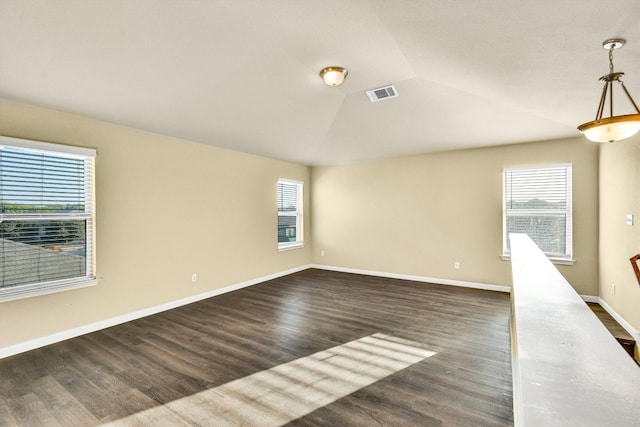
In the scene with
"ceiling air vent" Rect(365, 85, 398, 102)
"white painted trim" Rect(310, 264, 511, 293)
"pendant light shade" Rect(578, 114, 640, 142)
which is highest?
"ceiling air vent" Rect(365, 85, 398, 102)

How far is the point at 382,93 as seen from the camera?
3.74 meters

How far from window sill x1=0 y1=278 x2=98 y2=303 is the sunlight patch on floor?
1872mm

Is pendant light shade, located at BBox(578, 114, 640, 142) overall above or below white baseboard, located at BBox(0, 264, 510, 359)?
above

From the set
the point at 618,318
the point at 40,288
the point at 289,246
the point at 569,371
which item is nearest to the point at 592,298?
the point at 618,318

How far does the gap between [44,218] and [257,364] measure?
2.62m

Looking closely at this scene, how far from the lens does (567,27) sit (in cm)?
182

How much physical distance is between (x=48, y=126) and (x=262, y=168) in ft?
10.1

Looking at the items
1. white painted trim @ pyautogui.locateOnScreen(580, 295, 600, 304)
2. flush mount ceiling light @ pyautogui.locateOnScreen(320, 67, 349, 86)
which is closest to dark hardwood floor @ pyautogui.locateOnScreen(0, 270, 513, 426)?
white painted trim @ pyautogui.locateOnScreen(580, 295, 600, 304)

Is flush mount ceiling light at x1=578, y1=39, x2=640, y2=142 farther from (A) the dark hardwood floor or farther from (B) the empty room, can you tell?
(A) the dark hardwood floor

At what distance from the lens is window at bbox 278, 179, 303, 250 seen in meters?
6.23

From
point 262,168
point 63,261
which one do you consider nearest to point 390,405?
point 63,261

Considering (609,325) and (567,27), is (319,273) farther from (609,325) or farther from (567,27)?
(567,27)

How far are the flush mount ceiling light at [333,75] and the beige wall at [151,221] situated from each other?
7.73 feet

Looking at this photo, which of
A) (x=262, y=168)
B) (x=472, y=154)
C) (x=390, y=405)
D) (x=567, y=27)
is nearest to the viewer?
(x=567, y=27)
